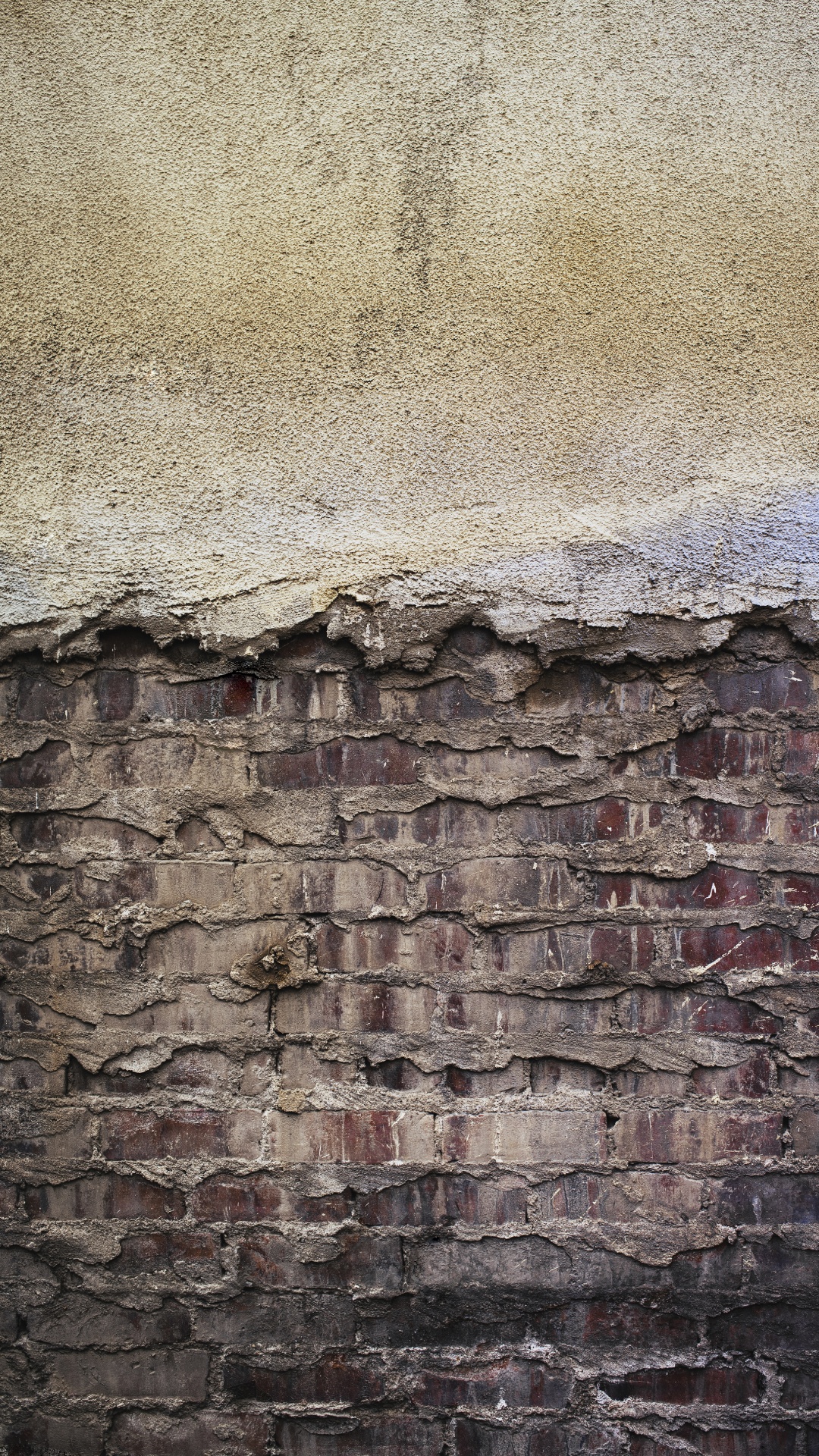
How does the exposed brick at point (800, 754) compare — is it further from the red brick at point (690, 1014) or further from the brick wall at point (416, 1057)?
the red brick at point (690, 1014)

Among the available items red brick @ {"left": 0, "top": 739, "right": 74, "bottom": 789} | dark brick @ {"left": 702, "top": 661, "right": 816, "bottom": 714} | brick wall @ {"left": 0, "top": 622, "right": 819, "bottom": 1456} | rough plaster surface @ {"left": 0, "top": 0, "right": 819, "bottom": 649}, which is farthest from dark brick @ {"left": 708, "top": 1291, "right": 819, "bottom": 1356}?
red brick @ {"left": 0, "top": 739, "right": 74, "bottom": 789}

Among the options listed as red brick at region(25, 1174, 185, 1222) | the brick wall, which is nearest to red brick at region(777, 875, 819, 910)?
the brick wall

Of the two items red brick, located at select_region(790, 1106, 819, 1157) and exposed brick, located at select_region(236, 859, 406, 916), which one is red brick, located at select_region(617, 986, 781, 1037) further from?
exposed brick, located at select_region(236, 859, 406, 916)

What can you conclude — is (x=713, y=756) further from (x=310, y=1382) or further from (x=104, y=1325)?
(x=104, y=1325)

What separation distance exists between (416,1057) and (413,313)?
131cm

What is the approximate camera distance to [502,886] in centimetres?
157

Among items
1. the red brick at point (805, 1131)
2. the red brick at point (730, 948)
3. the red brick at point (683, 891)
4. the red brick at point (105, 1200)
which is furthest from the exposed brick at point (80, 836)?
the red brick at point (805, 1131)

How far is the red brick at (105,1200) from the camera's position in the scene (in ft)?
5.16

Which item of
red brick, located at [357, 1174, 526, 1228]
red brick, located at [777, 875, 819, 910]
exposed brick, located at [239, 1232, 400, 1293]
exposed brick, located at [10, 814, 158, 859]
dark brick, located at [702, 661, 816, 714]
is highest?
dark brick, located at [702, 661, 816, 714]

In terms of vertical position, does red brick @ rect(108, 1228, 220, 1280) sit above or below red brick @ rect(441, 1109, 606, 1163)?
below

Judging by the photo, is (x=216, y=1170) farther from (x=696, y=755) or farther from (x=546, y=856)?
(x=696, y=755)

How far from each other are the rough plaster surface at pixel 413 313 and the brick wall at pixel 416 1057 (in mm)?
171

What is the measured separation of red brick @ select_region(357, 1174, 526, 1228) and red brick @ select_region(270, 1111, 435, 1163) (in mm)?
Result: 55

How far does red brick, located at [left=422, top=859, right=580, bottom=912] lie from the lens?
1564mm
